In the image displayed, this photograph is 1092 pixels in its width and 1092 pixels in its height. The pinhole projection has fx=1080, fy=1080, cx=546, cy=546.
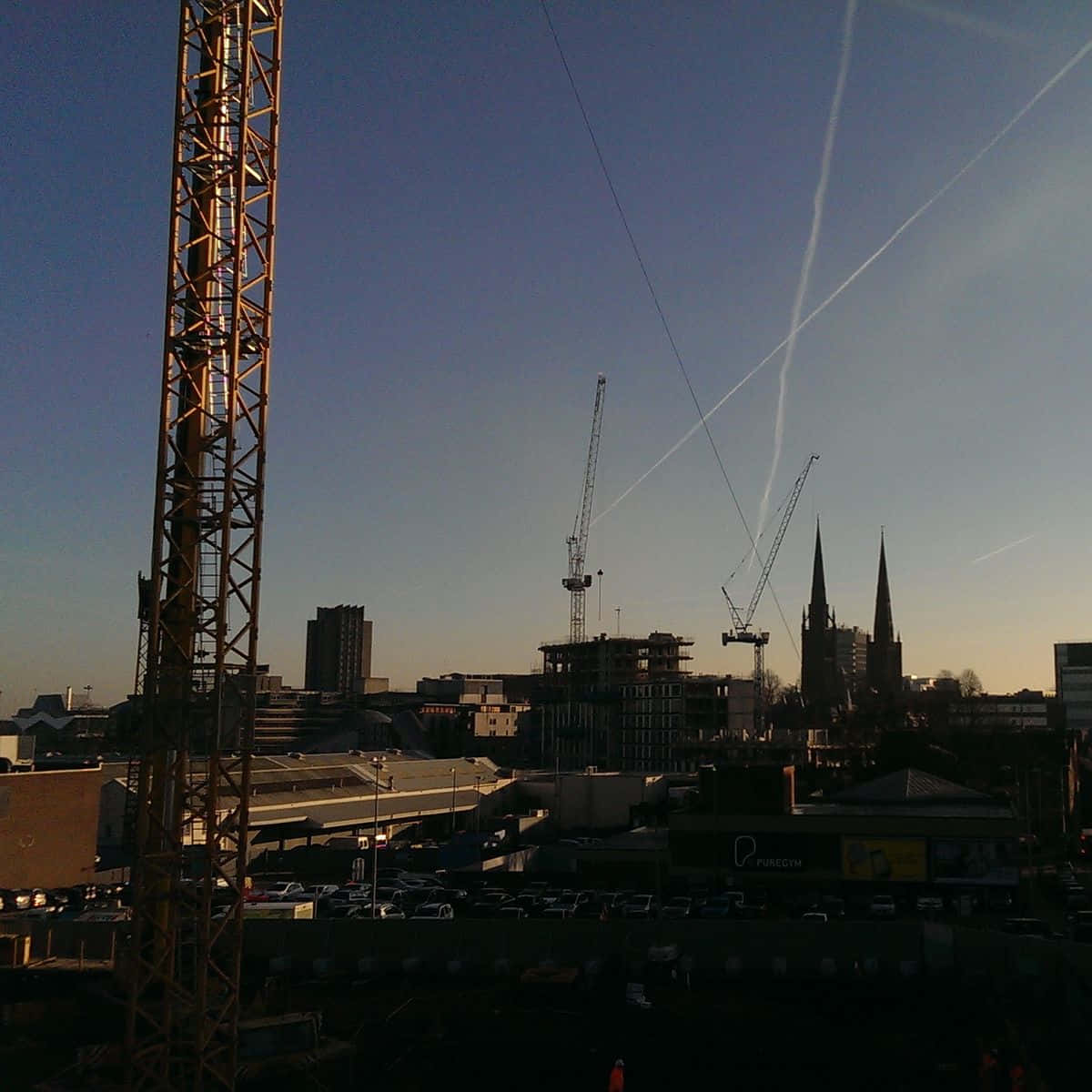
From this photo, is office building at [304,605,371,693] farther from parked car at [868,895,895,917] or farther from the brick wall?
parked car at [868,895,895,917]

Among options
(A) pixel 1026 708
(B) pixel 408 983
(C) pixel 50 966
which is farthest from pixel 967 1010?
→ (A) pixel 1026 708

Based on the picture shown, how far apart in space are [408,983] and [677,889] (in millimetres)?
14203

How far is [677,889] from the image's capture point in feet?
117

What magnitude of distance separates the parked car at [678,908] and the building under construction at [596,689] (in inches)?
2367

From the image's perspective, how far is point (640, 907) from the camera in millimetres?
31406

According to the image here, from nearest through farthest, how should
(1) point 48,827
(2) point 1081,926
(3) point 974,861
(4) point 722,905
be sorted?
(2) point 1081,926 < (4) point 722,905 < (3) point 974,861 < (1) point 48,827

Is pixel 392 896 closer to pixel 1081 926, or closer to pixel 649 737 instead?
pixel 1081 926

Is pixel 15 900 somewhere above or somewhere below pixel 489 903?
below

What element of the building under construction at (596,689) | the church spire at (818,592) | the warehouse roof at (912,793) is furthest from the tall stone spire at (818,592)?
the warehouse roof at (912,793)

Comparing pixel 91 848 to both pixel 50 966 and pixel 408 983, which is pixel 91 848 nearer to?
pixel 50 966

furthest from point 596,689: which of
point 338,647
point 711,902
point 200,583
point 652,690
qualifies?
point 338,647

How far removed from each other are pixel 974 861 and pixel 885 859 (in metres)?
2.66

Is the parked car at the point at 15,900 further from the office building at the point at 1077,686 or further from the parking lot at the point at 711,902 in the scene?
the office building at the point at 1077,686

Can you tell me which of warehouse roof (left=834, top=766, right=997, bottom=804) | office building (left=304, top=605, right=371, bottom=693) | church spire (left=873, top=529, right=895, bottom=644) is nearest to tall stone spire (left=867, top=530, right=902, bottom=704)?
church spire (left=873, top=529, right=895, bottom=644)
